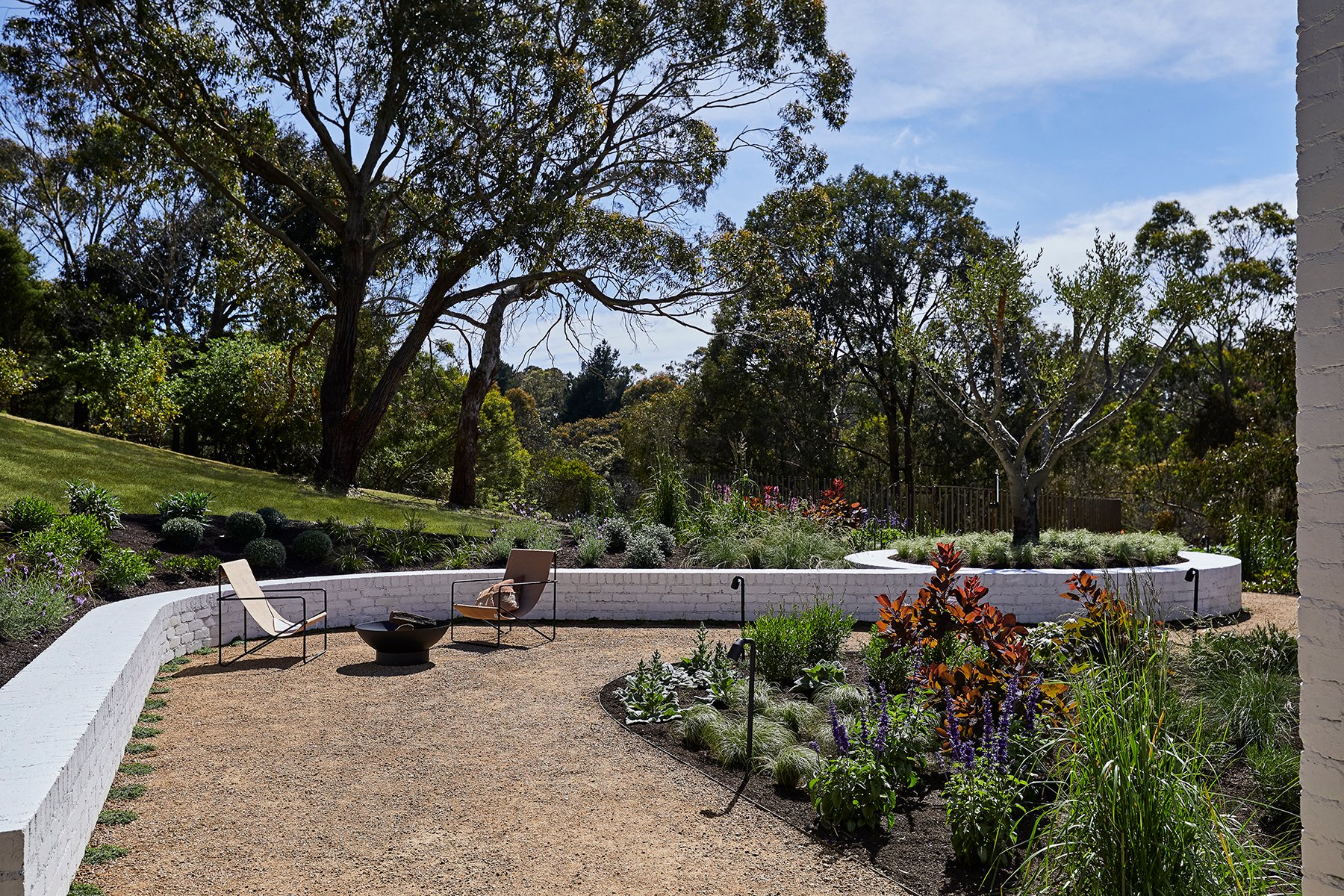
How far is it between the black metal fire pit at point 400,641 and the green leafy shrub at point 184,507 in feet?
13.2

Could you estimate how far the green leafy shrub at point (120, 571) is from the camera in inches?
305

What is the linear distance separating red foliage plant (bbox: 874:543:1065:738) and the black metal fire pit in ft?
11.5

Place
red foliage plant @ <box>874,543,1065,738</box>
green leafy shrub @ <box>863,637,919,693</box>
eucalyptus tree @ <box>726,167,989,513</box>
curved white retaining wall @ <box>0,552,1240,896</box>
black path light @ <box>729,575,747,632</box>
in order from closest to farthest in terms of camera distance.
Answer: curved white retaining wall @ <box>0,552,1240,896</box> → red foliage plant @ <box>874,543,1065,738</box> → green leafy shrub @ <box>863,637,919,693</box> → black path light @ <box>729,575,747,632</box> → eucalyptus tree @ <box>726,167,989,513</box>

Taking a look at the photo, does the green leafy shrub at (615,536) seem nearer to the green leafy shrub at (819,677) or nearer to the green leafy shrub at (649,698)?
the green leafy shrub at (649,698)

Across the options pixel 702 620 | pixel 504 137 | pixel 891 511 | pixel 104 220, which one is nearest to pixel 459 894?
pixel 702 620

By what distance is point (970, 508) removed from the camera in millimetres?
16469

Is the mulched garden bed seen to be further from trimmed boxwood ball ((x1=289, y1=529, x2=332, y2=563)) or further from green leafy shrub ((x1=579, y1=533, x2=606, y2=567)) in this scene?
trimmed boxwood ball ((x1=289, y1=529, x2=332, y2=563))

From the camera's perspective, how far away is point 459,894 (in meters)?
3.34

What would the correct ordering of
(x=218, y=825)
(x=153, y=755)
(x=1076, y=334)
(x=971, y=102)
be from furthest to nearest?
(x=1076, y=334)
(x=971, y=102)
(x=153, y=755)
(x=218, y=825)

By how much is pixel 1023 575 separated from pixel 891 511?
203 inches

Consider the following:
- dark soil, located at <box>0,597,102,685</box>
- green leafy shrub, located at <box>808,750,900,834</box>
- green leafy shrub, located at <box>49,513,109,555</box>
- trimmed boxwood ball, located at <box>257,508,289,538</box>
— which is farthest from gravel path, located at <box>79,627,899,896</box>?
trimmed boxwood ball, located at <box>257,508,289,538</box>

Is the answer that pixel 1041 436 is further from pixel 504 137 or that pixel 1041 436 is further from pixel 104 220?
pixel 104 220

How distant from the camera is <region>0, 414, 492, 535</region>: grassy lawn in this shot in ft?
36.7

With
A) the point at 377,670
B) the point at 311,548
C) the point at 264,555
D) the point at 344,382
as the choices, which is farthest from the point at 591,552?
the point at 344,382
